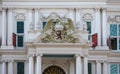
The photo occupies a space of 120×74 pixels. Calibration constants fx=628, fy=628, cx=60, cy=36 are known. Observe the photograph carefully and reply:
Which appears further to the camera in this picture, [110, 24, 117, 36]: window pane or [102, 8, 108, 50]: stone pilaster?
[110, 24, 117, 36]: window pane

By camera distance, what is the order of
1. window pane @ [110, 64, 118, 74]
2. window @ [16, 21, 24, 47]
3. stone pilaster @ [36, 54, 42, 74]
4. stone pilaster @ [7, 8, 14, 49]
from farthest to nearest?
window @ [16, 21, 24, 47]
window pane @ [110, 64, 118, 74]
stone pilaster @ [7, 8, 14, 49]
stone pilaster @ [36, 54, 42, 74]

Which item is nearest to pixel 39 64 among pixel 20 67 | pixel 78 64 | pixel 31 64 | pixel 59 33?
pixel 31 64

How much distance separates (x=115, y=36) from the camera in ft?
162

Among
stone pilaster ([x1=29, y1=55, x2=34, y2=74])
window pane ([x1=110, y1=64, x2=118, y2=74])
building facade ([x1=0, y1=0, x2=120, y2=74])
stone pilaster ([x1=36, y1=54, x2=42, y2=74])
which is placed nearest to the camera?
stone pilaster ([x1=36, y1=54, x2=42, y2=74])

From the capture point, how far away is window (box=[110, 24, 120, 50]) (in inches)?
1941

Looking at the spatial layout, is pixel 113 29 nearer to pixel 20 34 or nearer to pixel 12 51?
pixel 20 34

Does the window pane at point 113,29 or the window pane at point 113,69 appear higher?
the window pane at point 113,29

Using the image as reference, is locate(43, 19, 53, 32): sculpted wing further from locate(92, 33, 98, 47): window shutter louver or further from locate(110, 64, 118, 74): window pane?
locate(110, 64, 118, 74): window pane

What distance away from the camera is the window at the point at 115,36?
4929 cm

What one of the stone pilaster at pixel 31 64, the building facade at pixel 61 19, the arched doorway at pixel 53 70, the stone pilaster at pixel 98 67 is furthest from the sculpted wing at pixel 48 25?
the stone pilaster at pixel 98 67

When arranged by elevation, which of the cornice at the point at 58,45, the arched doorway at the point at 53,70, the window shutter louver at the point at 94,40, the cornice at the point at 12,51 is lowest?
the arched doorway at the point at 53,70

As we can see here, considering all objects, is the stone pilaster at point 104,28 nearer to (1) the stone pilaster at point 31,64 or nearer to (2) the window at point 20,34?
(2) the window at point 20,34

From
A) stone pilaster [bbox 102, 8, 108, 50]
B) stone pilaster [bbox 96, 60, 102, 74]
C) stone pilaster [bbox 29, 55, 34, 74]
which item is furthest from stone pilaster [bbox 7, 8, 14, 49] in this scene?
stone pilaster [bbox 102, 8, 108, 50]

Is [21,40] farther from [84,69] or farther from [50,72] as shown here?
[84,69]
